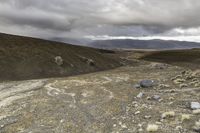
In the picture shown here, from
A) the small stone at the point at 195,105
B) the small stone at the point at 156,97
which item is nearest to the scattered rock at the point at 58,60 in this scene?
the small stone at the point at 156,97

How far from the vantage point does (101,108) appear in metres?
22.7

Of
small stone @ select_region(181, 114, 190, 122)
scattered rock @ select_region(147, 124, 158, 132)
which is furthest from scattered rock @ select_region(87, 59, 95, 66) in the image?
scattered rock @ select_region(147, 124, 158, 132)

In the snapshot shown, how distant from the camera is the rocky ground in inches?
747

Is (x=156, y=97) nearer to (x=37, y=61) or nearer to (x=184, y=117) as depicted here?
(x=184, y=117)

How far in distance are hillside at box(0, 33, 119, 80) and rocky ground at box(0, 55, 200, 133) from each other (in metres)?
12.6

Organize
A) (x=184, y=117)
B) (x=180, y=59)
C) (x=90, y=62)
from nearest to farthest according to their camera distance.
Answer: (x=184, y=117) → (x=90, y=62) → (x=180, y=59)

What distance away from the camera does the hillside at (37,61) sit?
147 ft

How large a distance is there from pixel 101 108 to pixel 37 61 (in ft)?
94.3

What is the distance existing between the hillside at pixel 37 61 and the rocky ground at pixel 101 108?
41.4 feet

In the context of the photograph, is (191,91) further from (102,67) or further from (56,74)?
(102,67)

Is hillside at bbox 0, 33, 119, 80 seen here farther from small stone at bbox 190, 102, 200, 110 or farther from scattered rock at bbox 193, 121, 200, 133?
scattered rock at bbox 193, 121, 200, 133

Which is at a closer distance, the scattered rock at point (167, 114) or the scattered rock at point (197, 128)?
the scattered rock at point (197, 128)

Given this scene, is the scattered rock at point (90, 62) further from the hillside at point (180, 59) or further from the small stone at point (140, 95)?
the small stone at point (140, 95)

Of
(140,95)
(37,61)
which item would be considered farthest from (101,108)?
(37,61)
